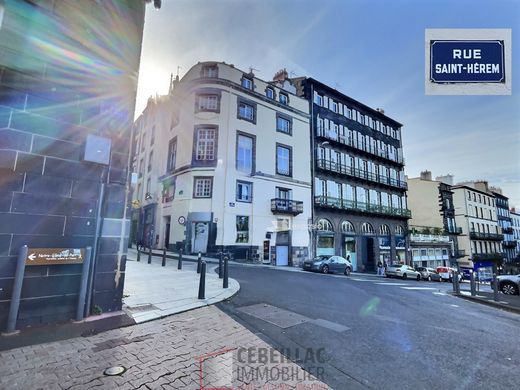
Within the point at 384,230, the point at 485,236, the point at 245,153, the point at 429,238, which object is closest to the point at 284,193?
the point at 245,153

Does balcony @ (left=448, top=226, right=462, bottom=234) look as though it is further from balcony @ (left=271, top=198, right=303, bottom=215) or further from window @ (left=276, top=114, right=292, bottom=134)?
window @ (left=276, top=114, right=292, bottom=134)

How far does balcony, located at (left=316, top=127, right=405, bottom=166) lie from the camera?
27503 mm

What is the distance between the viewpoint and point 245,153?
2253 centimetres

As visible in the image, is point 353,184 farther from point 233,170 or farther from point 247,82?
point 247,82

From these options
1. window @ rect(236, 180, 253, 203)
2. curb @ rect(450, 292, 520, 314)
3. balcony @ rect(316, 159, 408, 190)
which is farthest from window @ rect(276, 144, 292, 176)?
curb @ rect(450, 292, 520, 314)

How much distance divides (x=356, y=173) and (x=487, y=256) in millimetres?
30362

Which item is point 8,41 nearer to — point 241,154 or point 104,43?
point 104,43

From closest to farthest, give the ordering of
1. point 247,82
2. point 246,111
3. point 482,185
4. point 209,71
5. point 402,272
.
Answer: point 209,71 < point 402,272 < point 246,111 < point 247,82 < point 482,185

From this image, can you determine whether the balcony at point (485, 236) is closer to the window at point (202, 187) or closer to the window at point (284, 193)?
the window at point (284, 193)

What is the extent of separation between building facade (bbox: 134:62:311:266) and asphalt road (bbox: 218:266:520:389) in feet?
44.9

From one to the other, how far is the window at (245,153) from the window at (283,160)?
2894 mm

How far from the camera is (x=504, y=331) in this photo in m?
5.51

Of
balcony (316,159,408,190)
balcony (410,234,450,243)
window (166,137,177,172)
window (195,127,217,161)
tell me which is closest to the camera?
window (195,127,217,161)
